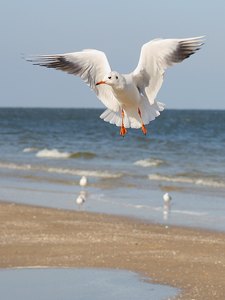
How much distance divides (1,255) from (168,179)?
452 inches

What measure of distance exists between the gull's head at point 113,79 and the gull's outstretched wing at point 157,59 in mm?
543

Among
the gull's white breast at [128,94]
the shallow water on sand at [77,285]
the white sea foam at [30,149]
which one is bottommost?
the white sea foam at [30,149]

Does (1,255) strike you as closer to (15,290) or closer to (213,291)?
(15,290)

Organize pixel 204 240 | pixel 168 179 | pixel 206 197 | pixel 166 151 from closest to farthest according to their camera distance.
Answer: pixel 204 240 < pixel 206 197 < pixel 168 179 < pixel 166 151

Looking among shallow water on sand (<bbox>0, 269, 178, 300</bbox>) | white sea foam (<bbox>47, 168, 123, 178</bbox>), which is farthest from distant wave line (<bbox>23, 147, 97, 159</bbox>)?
shallow water on sand (<bbox>0, 269, 178, 300</bbox>)

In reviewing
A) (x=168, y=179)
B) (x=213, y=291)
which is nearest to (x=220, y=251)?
(x=213, y=291)

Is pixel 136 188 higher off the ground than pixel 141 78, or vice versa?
pixel 141 78

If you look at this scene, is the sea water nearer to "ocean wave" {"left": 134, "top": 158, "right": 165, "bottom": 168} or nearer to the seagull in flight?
"ocean wave" {"left": 134, "top": 158, "right": 165, "bottom": 168}

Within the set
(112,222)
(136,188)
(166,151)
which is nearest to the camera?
(112,222)

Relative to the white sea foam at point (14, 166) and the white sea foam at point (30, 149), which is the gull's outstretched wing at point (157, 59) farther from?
the white sea foam at point (30, 149)

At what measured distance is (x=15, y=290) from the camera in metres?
8.88

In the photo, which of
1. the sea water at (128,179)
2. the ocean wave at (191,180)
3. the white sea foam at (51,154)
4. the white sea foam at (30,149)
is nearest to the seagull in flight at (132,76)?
the sea water at (128,179)

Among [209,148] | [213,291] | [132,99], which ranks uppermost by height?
[132,99]

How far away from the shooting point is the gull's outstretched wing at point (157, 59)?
948 centimetres
